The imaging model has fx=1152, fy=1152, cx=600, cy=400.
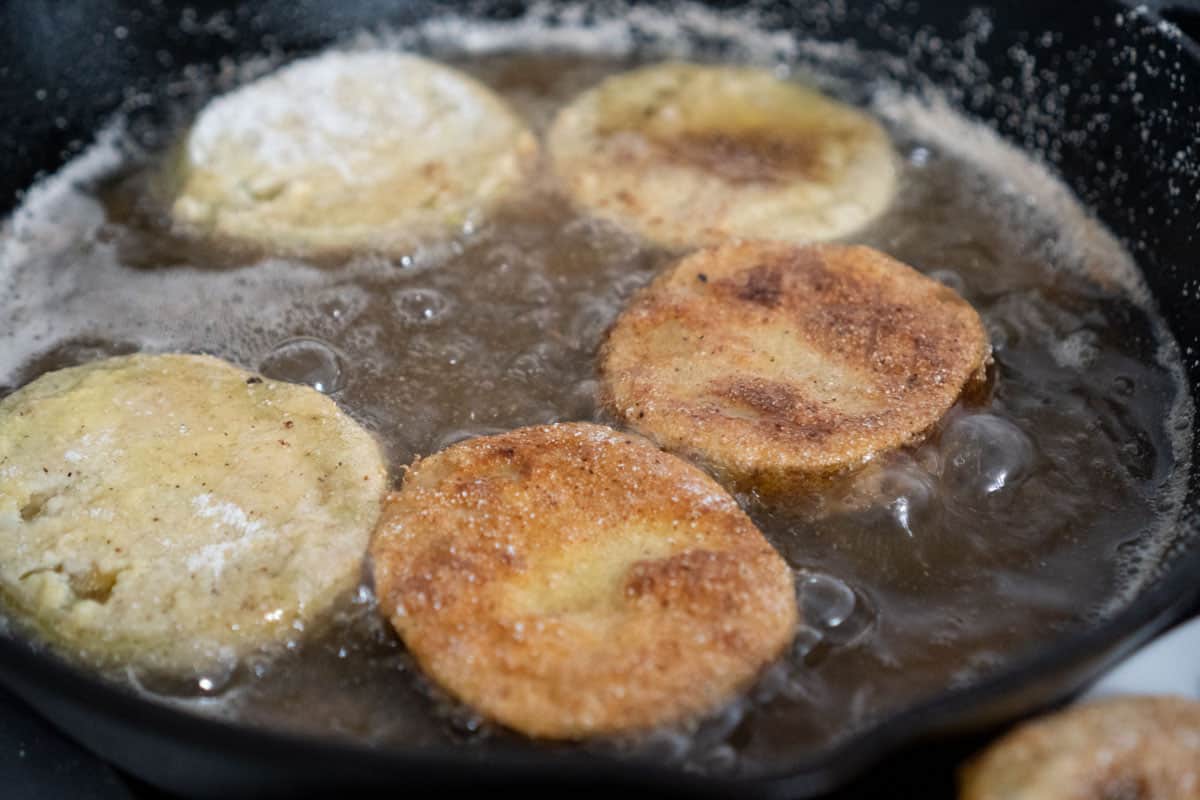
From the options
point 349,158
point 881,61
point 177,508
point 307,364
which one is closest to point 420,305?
point 307,364

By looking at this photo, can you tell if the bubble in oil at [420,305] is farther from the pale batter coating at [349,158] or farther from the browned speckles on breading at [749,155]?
the browned speckles on breading at [749,155]

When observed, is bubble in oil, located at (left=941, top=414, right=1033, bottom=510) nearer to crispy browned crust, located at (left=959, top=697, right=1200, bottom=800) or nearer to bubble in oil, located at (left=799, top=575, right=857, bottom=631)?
bubble in oil, located at (left=799, top=575, right=857, bottom=631)

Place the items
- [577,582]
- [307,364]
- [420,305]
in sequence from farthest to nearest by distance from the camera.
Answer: [420,305] < [307,364] < [577,582]

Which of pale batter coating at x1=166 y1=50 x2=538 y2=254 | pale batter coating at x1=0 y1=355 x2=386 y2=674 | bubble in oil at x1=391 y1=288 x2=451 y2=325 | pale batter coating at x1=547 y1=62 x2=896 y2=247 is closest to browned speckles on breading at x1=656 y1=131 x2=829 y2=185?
pale batter coating at x1=547 y1=62 x2=896 y2=247

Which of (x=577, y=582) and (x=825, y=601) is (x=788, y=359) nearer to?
(x=825, y=601)

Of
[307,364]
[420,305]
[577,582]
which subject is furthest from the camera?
[420,305]

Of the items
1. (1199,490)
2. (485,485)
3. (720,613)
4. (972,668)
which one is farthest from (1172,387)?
(485,485)
